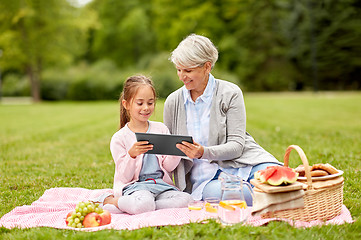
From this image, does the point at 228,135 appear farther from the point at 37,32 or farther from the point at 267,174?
the point at 37,32

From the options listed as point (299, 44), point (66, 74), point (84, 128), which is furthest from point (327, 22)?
point (84, 128)

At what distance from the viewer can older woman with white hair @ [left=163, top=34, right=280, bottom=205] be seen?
3.63 meters

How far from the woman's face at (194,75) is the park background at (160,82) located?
1061 millimetres

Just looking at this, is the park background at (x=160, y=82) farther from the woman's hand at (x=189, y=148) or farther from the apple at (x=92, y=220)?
the woman's hand at (x=189, y=148)

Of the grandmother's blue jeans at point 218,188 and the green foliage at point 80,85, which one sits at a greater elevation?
the grandmother's blue jeans at point 218,188

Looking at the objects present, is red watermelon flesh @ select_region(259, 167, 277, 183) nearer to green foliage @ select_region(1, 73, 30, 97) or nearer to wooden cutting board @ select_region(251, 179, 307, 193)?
wooden cutting board @ select_region(251, 179, 307, 193)

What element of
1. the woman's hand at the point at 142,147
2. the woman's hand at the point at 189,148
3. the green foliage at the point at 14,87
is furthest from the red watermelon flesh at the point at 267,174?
the green foliage at the point at 14,87

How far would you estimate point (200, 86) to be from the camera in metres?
3.86

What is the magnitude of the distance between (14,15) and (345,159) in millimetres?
26320

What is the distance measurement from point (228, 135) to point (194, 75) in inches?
25.2

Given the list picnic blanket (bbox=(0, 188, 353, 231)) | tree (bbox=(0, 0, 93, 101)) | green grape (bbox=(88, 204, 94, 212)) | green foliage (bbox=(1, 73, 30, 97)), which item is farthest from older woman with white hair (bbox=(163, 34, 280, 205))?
green foliage (bbox=(1, 73, 30, 97))

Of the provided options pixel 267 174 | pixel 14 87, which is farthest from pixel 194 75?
pixel 14 87

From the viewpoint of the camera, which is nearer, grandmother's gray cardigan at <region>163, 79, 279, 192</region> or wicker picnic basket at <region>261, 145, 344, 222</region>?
wicker picnic basket at <region>261, 145, 344, 222</region>

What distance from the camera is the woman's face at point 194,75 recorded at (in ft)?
12.1
